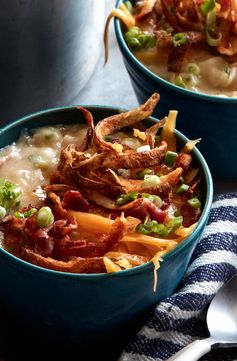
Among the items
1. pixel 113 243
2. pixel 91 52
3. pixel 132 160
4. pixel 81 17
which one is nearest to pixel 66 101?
pixel 91 52

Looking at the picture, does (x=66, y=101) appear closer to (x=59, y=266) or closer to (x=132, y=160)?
(x=132, y=160)

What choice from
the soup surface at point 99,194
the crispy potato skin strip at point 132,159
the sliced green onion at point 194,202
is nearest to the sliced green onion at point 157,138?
the soup surface at point 99,194

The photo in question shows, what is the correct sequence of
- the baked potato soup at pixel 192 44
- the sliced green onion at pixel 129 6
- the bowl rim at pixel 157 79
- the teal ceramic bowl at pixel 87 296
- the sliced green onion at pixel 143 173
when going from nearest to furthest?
the teal ceramic bowl at pixel 87 296 < the sliced green onion at pixel 143 173 < the bowl rim at pixel 157 79 < the baked potato soup at pixel 192 44 < the sliced green onion at pixel 129 6

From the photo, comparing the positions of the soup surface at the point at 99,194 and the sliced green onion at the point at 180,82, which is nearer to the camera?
the soup surface at the point at 99,194

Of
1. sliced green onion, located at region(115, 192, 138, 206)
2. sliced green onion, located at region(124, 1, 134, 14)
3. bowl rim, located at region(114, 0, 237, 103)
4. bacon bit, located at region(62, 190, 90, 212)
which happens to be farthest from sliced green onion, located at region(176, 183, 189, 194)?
sliced green onion, located at region(124, 1, 134, 14)

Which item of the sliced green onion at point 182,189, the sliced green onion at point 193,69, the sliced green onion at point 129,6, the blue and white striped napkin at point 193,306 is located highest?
the sliced green onion at point 129,6

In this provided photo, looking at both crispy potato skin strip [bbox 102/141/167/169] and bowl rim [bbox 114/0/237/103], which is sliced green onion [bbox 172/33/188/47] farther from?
crispy potato skin strip [bbox 102/141/167/169]

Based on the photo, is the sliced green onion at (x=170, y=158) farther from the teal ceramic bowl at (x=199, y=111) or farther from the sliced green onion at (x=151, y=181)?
the teal ceramic bowl at (x=199, y=111)

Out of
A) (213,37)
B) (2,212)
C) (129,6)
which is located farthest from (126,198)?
(129,6)
